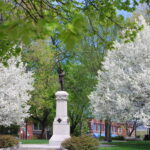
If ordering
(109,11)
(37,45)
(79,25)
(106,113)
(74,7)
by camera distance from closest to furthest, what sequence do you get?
(79,25) → (109,11) → (74,7) → (106,113) → (37,45)

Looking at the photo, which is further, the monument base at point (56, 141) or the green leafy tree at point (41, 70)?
the green leafy tree at point (41, 70)

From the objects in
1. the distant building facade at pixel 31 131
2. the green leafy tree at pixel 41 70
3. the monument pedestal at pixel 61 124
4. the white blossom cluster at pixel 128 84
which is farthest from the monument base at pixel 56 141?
the distant building facade at pixel 31 131

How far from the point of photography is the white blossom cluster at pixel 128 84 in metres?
22.9

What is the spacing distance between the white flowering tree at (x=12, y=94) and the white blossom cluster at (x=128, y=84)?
20.0ft

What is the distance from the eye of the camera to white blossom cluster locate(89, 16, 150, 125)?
2292 cm

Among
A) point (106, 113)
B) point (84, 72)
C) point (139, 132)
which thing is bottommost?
point (139, 132)

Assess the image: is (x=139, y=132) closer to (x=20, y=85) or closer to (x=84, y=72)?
(x=84, y=72)

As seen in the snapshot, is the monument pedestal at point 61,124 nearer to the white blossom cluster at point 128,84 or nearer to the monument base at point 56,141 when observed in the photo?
the monument base at point 56,141

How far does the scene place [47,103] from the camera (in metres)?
36.2

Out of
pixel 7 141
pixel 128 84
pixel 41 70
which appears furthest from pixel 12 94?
pixel 41 70

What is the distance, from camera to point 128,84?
24.3 meters

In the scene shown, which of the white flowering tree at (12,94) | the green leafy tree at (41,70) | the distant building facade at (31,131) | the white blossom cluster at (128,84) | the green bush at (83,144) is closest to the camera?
the green bush at (83,144)

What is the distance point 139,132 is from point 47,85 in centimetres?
5874

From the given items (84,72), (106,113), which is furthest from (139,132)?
(106,113)
